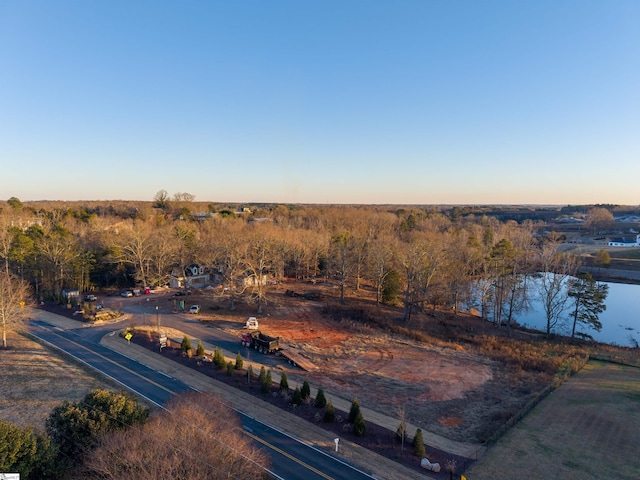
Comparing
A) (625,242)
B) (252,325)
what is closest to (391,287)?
(252,325)

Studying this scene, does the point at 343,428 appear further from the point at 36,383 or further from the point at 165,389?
the point at 36,383

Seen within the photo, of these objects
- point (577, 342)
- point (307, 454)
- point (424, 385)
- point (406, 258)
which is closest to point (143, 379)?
point (307, 454)

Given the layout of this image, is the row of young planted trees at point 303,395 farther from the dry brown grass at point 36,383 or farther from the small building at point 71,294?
the small building at point 71,294

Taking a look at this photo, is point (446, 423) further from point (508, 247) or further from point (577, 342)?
point (508, 247)

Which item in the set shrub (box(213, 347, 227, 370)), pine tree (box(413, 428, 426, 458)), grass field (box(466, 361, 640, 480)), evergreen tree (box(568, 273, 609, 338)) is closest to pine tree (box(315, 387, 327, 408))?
pine tree (box(413, 428, 426, 458))

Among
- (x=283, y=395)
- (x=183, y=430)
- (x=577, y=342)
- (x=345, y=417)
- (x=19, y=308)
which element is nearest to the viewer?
(x=183, y=430)

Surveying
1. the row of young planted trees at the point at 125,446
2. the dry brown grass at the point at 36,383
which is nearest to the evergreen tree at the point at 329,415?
the row of young planted trees at the point at 125,446
